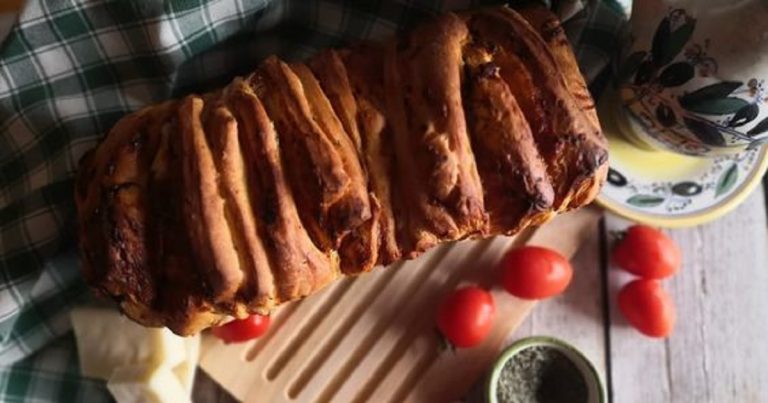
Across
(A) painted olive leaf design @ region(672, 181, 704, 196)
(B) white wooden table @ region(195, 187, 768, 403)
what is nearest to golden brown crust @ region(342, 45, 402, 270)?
(B) white wooden table @ region(195, 187, 768, 403)

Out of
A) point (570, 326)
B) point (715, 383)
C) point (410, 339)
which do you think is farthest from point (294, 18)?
point (715, 383)

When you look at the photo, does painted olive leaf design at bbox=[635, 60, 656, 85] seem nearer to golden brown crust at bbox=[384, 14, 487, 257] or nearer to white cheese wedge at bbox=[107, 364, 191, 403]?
golden brown crust at bbox=[384, 14, 487, 257]

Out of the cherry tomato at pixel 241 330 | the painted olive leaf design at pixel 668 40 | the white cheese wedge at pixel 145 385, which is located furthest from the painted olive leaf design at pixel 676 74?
the white cheese wedge at pixel 145 385

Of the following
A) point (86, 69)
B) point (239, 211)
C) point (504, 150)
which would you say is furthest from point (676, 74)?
point (86, 69)

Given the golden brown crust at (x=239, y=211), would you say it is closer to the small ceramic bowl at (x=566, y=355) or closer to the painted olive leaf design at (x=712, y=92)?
the small ceramic bowl at (x=566, y=355)

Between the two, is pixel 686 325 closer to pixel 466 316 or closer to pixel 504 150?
pixel 466 316

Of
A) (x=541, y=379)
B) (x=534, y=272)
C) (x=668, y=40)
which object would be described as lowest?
(x=541, y=379)
